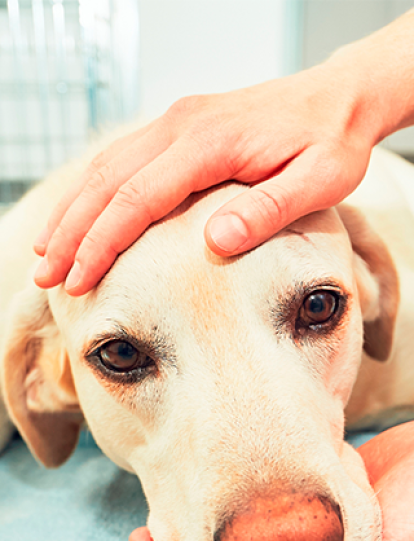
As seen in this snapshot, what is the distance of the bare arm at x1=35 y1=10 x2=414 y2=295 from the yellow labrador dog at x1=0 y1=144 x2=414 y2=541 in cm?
6

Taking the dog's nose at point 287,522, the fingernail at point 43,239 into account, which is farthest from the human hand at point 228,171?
the dog's nose at point 287,522

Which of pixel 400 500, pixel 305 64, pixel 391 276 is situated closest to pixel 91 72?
pixel 305 64

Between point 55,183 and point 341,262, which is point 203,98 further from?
point 55,183

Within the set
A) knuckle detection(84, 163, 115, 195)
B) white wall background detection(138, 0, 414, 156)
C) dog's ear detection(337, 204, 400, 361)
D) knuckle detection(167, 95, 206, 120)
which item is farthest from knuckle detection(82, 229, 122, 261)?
white wall background detection(138, 0, 414, 156)

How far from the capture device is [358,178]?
3.80ft

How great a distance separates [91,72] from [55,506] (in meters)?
2.80

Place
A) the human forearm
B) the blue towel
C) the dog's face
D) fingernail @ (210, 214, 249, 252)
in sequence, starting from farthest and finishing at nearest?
the blue towel, the human forearm, fingernail @ (210, 214, 249, 252), the dog's face

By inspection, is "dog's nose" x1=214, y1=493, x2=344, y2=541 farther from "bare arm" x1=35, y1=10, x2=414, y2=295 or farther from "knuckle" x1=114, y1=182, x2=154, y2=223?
"knuckle" x1=114, y1=182, x2=154, y2=223

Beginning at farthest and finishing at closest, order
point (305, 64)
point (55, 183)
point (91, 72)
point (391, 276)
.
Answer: point (305, 64)
point (91, 72)
point (55, 183)
point (391, 276)

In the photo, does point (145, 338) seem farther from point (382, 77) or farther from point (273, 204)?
point (382, 77)

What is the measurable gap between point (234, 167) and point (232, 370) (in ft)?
1.42

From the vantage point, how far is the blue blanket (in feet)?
4.48

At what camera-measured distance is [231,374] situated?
98 cm

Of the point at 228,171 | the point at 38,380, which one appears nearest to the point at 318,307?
the point at 228,171
